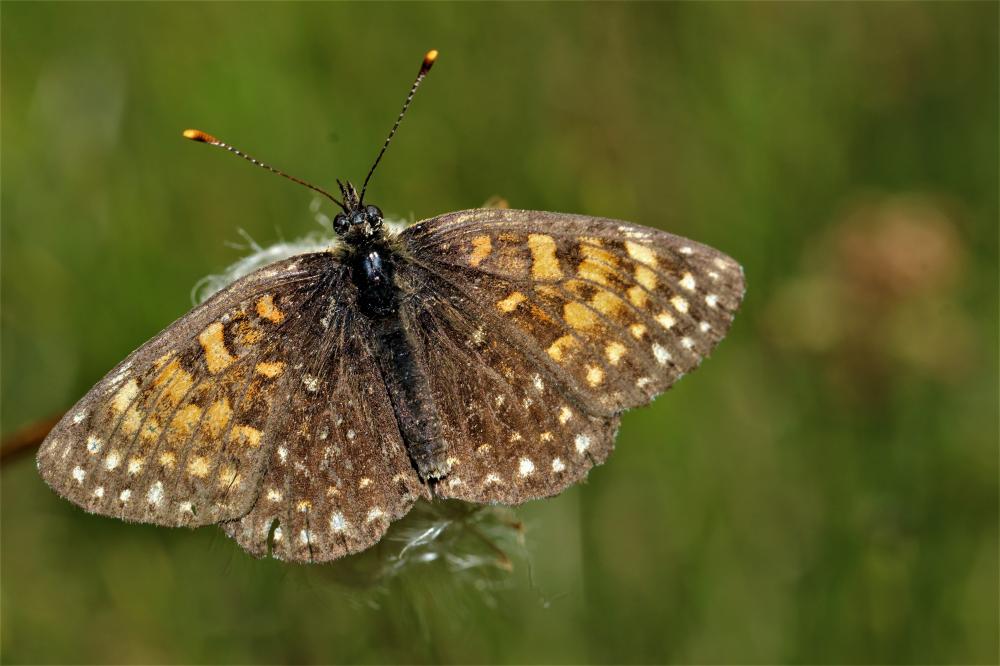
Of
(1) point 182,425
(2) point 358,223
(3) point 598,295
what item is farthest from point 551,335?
(1) point 182,425

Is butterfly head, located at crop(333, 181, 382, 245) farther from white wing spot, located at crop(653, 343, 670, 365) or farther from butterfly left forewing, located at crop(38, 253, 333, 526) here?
white wing spot, located at crop(653, 343, 670, 365)

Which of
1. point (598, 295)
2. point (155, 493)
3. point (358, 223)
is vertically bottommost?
point (155, 493)

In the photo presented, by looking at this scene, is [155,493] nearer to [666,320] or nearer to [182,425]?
[182,425]

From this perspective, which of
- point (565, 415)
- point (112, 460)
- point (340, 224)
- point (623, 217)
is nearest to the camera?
point (112, 460)

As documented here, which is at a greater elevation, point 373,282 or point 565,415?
point 373,282

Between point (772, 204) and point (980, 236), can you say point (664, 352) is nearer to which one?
point (772, 204)

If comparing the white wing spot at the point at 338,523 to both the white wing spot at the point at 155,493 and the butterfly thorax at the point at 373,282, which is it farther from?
the butterfly thorax at the point at 373,282
